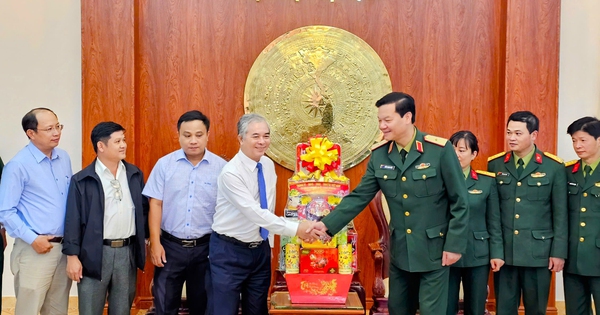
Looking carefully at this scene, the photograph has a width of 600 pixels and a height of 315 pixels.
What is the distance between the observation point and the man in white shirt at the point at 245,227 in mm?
2742

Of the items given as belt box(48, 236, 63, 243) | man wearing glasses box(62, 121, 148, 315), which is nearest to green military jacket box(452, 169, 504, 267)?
man wearing glasses box(62, 121, 148, 315)

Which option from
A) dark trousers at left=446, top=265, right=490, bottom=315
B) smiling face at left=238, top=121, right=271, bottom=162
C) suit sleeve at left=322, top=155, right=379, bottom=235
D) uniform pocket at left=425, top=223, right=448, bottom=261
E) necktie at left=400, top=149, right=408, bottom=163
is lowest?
dark trousers at left=446, top=265, right=490, bottom=315

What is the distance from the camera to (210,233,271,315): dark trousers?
2.77 metres

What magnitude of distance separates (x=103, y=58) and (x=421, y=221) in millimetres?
2591

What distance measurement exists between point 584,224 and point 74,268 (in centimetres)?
273

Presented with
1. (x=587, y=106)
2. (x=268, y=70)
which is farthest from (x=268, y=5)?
(x=587, y=106)

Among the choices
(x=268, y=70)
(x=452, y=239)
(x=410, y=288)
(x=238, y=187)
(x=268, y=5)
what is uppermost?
(x=268, y=5)

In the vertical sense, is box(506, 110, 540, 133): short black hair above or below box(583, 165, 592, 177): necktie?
above

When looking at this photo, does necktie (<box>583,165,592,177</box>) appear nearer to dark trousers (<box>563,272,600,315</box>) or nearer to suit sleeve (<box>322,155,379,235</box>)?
dark trousers (<box>563,272,600,315</box>)

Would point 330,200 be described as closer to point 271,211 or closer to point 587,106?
point 271,211

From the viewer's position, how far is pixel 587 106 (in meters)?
4.11

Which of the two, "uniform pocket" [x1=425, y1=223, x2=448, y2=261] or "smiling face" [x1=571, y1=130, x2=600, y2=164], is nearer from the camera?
"uniform pocket" [x1=425, y1=223, x2=448, y2=261]

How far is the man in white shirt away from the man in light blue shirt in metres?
0.23

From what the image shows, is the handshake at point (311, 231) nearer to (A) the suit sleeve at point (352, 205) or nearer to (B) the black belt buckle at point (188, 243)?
(A) the suit sleeve at point (352, 205)
